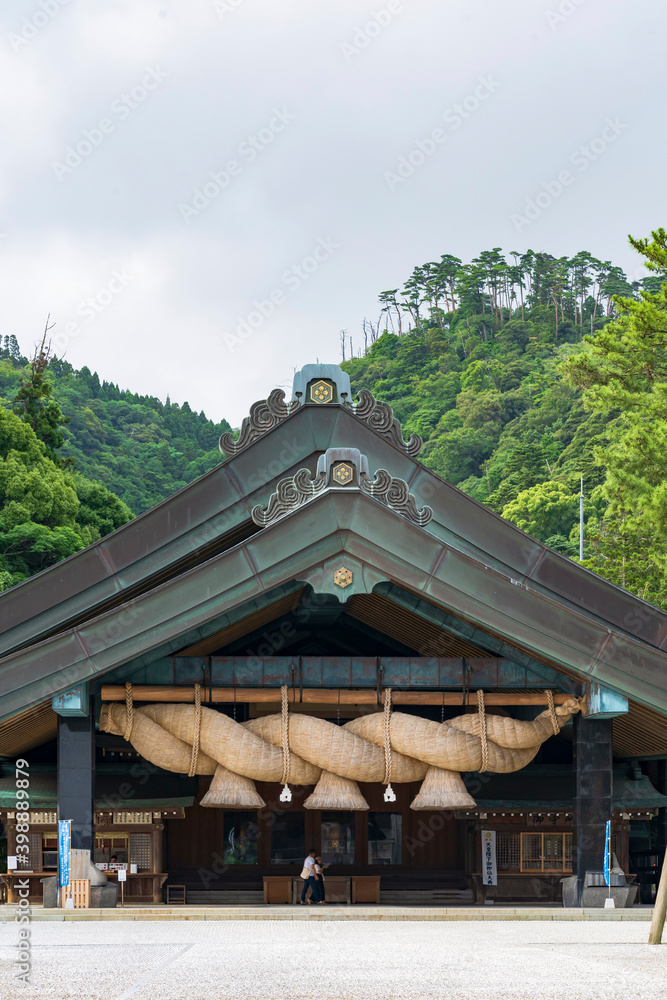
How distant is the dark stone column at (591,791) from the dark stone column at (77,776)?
7.00 m

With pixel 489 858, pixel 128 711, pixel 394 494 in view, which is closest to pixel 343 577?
pixel 394 494

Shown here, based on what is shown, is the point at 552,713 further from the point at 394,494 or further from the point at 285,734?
the point at 394,494

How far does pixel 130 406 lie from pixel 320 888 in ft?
287

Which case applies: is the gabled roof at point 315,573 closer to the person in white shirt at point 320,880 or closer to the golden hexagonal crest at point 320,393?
the golden hexagonal crest at point 320,393

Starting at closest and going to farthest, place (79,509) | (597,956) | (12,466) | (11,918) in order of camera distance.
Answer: (597,956) < (11,918) < (12,466) < (79,509)

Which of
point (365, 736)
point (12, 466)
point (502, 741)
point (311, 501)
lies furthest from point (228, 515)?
point (12, 466)

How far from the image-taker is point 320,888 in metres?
20.0

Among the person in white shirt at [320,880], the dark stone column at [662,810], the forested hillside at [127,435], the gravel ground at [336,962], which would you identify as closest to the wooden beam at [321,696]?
the person in white shirt at [320,880]

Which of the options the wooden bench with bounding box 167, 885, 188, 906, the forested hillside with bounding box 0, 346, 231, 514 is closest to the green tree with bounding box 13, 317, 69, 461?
the forested hillside with bounding box 0, 346, 231, 514

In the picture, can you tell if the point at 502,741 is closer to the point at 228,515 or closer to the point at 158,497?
the point at 228,515

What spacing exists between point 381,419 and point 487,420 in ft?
297

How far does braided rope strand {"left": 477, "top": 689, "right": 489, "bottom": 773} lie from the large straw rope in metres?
0.02

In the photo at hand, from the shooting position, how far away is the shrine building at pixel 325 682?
54.1 ft

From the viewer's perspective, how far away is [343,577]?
1648 centimetres
